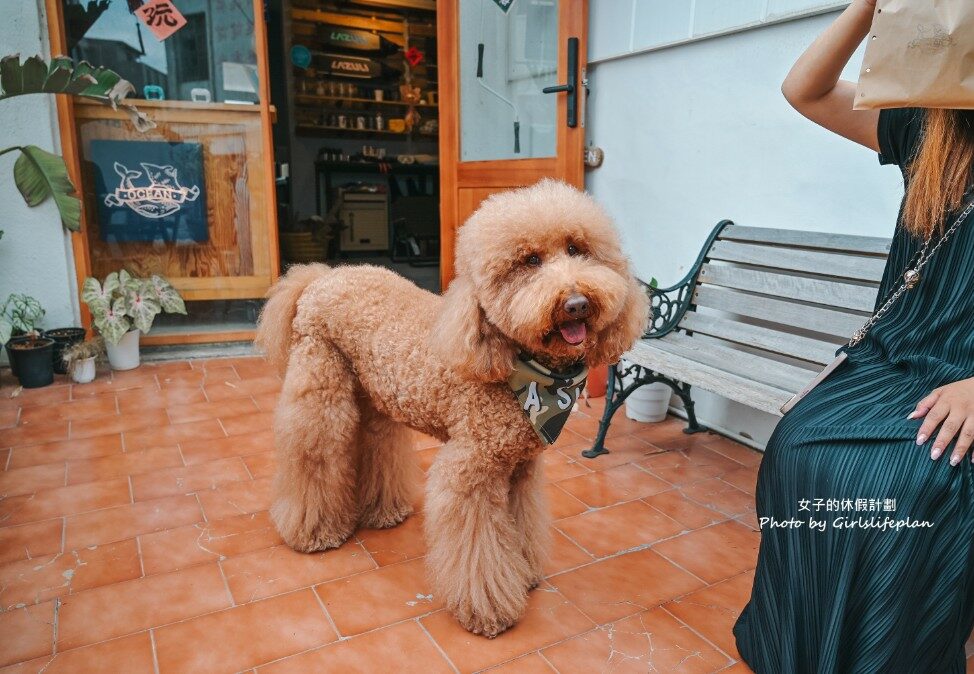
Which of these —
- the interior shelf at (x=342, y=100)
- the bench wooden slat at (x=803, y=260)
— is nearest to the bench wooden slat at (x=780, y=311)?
the bench wooden slat at (x=803, y=260)

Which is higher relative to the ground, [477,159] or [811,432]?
[477,159]

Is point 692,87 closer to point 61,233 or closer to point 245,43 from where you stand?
point 245,43

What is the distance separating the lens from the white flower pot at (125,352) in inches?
162

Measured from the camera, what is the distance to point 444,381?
1812 mm

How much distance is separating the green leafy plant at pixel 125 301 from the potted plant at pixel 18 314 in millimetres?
268

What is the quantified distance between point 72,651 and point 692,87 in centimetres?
329

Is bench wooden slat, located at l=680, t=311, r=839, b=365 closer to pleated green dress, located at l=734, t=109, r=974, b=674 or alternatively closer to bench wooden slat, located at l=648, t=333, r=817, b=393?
bench wooden slat, located at l=648, t=333, r=817, b=393

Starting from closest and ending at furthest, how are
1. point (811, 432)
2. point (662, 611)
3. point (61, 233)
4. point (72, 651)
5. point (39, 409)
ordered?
point (811, 432)
point (72, 651)
point (662, 611)
point (39, 409)
point (61, 233)

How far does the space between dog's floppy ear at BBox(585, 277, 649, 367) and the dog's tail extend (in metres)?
1.02

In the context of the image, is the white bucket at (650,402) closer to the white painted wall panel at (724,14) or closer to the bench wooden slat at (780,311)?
the bench wooden slat at (780,311)

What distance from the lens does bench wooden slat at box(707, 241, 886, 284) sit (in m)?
2.51

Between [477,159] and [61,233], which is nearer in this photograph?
[61,233]

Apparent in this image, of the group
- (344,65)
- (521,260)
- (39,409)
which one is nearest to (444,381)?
(521,260)

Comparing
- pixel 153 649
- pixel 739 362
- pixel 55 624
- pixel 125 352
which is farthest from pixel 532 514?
pixel 125 352
